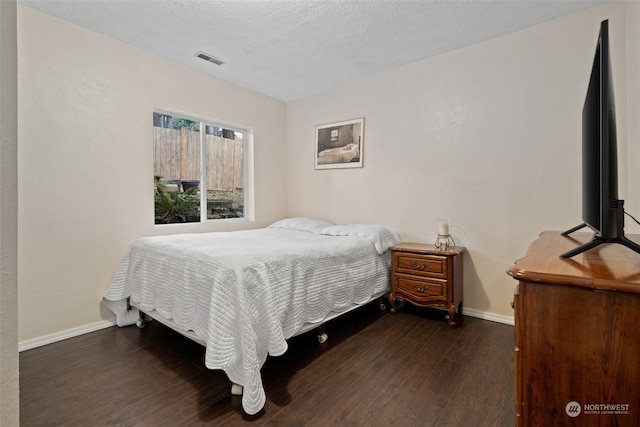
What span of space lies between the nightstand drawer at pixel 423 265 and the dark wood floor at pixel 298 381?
0.49m

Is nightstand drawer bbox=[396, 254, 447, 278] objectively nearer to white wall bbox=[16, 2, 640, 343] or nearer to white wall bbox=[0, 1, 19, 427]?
white wall bbox=[16, 2, 640, 343]

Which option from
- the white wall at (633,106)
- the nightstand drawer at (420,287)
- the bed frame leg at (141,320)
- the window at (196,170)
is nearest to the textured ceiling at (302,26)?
the white wall at (633,106)

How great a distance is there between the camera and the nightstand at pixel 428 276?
102 inches

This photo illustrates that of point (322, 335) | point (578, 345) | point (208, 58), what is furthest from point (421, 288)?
point (208, 58)

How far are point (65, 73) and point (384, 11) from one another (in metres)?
2.56

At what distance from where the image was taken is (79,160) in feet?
8.17

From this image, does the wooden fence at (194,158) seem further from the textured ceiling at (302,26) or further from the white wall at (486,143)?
the white wall at (486,143)

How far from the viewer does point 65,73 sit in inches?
94.8

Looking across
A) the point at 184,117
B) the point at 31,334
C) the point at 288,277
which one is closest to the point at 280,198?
the point at 184,117

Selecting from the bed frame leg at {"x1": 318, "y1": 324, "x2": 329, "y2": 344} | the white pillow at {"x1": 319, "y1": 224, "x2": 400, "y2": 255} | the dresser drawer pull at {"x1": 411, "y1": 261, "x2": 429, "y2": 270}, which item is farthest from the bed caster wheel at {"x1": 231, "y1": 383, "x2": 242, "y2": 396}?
the dresser drawer pull at {"x1": 411, "y1": 261, "x2": 429, "y2": 270}

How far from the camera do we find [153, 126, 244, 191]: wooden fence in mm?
3133

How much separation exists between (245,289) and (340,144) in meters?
2.52

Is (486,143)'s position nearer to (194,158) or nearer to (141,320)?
(194,158)

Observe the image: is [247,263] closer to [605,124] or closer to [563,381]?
[563,381]
